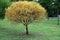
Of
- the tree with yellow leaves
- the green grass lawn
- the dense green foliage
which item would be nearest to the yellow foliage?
the tree with yellow leaves

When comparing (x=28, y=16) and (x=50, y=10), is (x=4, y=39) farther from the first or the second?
(x=50, y=10)

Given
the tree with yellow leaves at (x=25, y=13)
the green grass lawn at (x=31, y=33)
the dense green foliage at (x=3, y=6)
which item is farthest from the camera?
the dense green foliage at (x=3, y=6)

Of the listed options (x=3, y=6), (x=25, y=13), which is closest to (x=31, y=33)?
(x=25, y=13)

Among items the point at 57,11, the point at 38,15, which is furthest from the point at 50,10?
the point at 38,15

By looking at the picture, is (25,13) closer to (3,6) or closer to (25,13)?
(25,13)

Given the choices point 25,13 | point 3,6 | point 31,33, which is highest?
point 3,6

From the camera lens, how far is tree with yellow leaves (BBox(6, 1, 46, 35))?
1416 cm

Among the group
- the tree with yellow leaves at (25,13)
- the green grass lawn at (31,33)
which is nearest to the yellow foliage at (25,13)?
the tree with yellow leaves at (25,13)

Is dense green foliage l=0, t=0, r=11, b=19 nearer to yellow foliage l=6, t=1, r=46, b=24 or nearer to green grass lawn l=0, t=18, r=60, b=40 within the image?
green grass lawn l=0, t=18, r=60, b=40

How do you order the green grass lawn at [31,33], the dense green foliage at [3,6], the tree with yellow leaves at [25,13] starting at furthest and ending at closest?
the dense green foliage at [3,6] < the tree with yellow leaves at [25,13] < the green grass lawn at [31,33]

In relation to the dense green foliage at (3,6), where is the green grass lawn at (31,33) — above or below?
below

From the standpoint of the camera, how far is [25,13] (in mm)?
14125

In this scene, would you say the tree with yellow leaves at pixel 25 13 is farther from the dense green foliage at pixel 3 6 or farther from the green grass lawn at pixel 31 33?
the dense green foliage at pixel 3 6

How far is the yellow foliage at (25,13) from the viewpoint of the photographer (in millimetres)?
14164
